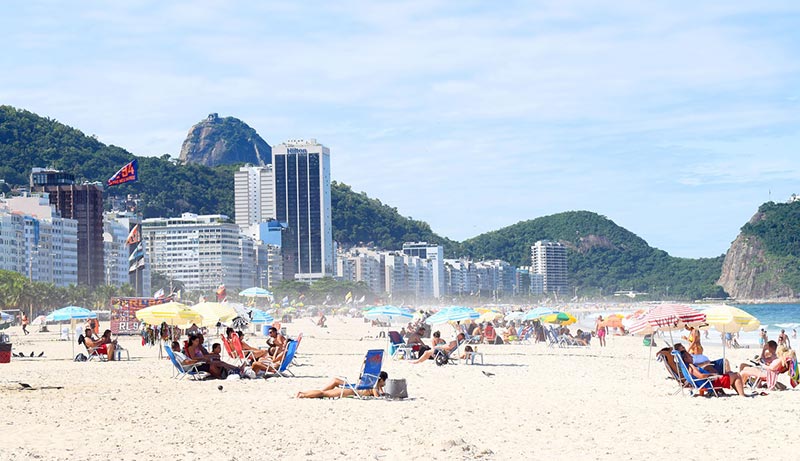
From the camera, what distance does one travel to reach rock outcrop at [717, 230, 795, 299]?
189875 millimetres

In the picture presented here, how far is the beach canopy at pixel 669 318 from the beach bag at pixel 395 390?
4.39 m

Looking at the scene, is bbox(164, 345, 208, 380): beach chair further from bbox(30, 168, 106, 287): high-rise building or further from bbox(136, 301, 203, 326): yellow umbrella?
bbox(30, 168, 106, 287): high-rise building

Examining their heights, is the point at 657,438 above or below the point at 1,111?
below

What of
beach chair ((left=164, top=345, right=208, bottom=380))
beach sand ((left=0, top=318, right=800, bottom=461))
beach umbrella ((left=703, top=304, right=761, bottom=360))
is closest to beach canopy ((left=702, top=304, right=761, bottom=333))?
beach umbrella ((left=703, top=304, right=761, bottom=360))

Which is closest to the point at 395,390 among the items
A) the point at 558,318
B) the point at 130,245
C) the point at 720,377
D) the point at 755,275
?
the point at 720,377

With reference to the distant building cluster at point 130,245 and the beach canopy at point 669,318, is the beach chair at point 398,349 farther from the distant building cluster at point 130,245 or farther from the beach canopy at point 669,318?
the distant building cluster at point 130,245

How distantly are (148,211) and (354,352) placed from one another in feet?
539

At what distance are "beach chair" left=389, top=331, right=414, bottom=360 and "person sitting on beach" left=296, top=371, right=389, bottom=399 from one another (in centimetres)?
865

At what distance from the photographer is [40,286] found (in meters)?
87.9

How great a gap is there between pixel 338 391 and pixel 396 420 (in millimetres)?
2349

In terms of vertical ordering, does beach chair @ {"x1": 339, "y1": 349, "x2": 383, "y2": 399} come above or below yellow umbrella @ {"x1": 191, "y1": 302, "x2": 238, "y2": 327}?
below

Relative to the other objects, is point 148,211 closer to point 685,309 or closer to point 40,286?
point 40,286

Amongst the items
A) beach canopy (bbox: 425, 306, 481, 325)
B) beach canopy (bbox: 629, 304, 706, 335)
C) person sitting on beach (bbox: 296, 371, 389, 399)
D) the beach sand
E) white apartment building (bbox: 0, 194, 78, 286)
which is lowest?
the beach sand

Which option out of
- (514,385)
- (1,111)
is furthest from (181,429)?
(1,111)
